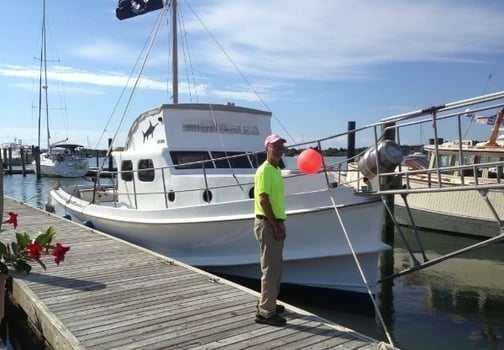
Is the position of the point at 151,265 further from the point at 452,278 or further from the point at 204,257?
the point at 452,278

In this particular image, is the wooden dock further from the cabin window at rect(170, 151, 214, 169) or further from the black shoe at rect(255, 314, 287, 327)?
the cabin window at rect(170, 151, 214, 169)

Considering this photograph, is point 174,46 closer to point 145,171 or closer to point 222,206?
point 145,171

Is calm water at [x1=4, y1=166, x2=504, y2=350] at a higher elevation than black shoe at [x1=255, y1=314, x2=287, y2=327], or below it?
below

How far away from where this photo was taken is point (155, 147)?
10031 mm

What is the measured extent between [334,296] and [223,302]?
9.99 feet

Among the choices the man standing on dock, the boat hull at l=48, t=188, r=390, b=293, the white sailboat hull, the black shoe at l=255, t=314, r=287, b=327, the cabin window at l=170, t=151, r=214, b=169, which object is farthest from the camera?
the white sailboat hull

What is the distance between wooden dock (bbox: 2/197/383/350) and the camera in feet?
15.1

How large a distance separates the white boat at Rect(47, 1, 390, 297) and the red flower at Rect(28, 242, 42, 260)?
3.31 meters

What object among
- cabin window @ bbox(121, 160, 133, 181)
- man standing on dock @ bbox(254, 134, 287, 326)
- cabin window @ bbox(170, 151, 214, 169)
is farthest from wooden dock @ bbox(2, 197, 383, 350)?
cabin window @ bbox(121, 160, 133, 181)

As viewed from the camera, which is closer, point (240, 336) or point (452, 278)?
point (240, 336)

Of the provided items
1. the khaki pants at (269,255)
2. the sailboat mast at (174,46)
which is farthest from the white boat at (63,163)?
the khaki pants at (269,255)

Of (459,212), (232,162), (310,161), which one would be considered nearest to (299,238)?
(310,161)

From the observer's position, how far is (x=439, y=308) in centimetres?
873

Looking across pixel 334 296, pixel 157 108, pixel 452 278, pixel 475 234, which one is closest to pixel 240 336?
pixel 334 296
